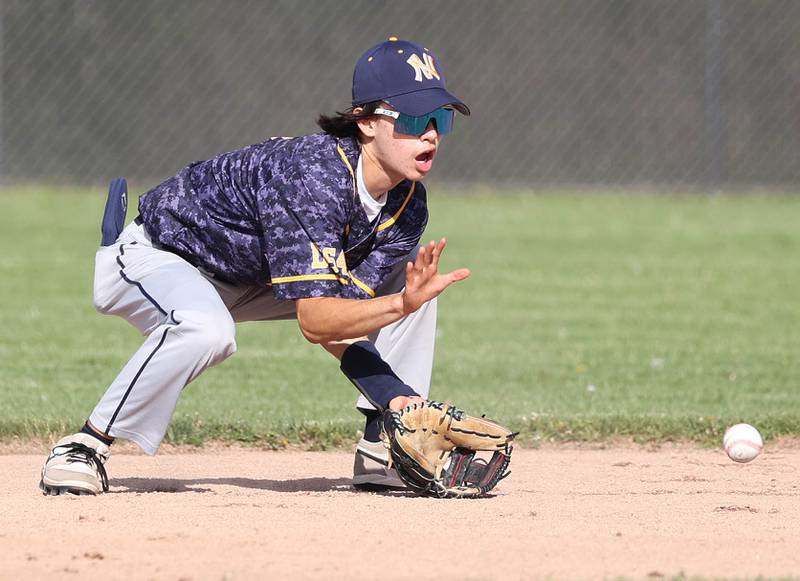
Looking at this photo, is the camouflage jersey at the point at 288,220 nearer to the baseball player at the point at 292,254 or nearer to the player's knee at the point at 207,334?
the baseball player at the point at 292,254

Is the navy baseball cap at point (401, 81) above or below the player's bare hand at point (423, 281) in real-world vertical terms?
above

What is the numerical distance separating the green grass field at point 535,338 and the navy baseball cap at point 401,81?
77.8 inches

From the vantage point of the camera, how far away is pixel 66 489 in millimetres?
4750

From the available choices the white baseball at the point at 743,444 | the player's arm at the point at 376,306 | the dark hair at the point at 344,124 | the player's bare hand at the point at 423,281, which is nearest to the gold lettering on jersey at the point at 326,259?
the player's arm at the point at 376,306

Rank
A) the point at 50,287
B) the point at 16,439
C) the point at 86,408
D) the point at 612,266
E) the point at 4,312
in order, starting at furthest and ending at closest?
1. the point at 612,266
2. the point at 50,287
3. the point at 4,312
4. the point at 86,408
5. the point at 16,439

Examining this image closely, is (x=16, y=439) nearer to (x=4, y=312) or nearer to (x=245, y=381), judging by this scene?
(x=245, y=381)

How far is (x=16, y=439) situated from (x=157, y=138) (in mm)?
8979

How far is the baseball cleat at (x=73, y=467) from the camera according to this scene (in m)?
4.73

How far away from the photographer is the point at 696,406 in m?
6.85

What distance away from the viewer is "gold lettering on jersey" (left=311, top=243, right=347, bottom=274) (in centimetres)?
456

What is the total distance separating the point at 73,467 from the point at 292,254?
3.40 feet

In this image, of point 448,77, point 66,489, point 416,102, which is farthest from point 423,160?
point 448,77

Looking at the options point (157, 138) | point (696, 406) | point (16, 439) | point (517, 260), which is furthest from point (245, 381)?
point (157, 138)

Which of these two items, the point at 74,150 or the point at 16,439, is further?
the point at 74,150
